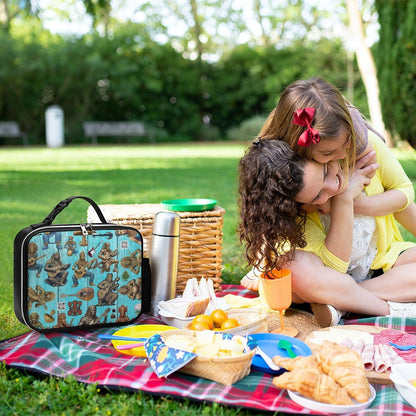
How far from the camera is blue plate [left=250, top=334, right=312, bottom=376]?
1.87 m

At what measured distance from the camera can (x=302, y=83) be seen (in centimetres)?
231

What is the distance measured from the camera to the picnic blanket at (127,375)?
5.45 feet

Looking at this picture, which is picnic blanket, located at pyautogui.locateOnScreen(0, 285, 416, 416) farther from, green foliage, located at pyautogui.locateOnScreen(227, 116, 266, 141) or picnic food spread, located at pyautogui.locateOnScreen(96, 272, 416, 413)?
green foliage, located at pyautogui.locateOnScreen(227, 116, 266, 141)

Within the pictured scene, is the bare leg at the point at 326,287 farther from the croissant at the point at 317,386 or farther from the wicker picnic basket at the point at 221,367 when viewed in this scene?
the croissant at the point at 317,386

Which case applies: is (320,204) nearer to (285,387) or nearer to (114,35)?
(285,387)

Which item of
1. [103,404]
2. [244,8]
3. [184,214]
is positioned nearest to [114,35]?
[244,8]

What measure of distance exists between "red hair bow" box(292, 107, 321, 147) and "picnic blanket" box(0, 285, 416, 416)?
0.87 metres

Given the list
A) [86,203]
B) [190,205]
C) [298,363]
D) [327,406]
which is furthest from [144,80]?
[327,406]

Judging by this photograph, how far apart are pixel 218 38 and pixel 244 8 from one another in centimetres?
201

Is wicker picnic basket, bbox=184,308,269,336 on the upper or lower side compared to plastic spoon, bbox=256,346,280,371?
lower

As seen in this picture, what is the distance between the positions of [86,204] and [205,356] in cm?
331

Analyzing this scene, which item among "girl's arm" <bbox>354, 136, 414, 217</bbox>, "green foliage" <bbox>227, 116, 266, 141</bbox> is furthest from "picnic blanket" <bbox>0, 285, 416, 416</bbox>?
"green foliage" <bbox>227, 116, 266, 141</bbox>

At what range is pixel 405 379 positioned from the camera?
5.64ft

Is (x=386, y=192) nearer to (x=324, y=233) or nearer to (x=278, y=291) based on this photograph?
(x=324, y=233)
